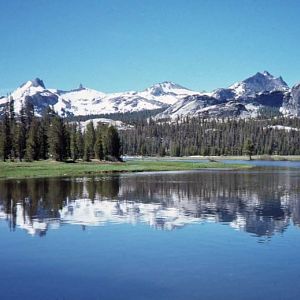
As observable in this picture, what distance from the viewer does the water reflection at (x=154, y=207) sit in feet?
133

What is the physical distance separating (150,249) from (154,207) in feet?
65.4

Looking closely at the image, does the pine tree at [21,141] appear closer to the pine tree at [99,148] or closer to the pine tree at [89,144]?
the pine tree at [89,144]

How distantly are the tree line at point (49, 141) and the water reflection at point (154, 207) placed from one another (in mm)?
78461

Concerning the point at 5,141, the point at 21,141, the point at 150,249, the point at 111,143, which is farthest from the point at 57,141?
the point at 150,249

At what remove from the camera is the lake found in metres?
22.1

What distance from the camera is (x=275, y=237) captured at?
33812mm

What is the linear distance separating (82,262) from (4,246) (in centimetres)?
744

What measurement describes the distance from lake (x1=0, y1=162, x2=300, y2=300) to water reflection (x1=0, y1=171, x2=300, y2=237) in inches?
4.0

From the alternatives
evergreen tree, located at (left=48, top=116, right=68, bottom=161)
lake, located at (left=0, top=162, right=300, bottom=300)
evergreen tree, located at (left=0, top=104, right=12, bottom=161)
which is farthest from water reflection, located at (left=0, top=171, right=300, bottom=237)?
evergreen tree, located at (left=48, top=116, right=68, bottom=161)

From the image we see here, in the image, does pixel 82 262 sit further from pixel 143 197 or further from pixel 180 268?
pixel 143 197

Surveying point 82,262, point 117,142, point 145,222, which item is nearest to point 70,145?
point 117,142

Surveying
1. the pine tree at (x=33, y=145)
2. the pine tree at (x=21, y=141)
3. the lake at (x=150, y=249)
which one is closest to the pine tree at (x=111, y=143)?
the pine tree at (x=33, y=145)

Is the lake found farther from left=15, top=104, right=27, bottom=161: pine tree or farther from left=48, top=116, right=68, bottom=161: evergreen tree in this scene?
left=15, top=104, right=27, bottom=161: pine tree

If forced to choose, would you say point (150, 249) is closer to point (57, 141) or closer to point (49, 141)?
point (57, 141)
